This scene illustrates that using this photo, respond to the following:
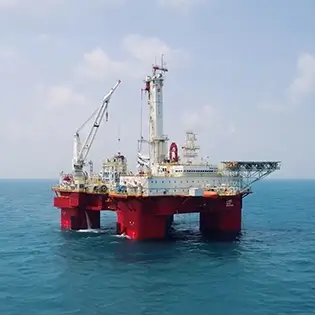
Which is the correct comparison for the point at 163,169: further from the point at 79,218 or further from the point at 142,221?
the point at 79,218

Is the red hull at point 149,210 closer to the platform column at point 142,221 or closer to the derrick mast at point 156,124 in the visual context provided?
the platform column at point 142,221

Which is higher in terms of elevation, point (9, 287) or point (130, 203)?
point (130, 203)

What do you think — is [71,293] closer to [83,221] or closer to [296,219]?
[83,221]

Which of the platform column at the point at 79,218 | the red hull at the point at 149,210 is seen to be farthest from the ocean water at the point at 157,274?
the platform column at the point at 79,218

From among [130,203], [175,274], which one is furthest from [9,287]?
[130,203]

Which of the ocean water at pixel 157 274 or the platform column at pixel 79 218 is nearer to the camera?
the ocean water at pixel 157 274

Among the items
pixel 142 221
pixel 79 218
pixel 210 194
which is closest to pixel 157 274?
pixel 142 221
